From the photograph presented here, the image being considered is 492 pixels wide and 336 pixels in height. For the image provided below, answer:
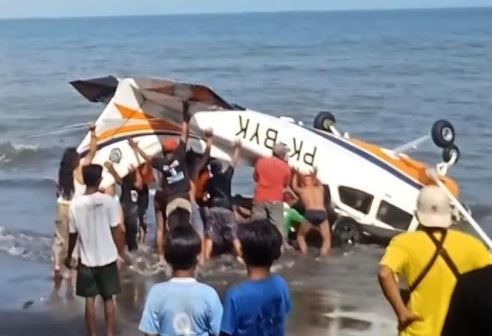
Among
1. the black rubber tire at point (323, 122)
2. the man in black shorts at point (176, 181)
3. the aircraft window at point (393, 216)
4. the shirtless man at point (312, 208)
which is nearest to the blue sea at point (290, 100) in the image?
the shirtless man at point (312, 208)

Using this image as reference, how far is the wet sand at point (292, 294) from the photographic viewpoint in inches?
425

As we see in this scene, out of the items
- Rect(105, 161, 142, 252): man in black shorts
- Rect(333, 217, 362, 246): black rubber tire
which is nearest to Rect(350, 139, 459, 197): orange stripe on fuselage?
Rect(333, 217, 362, 246): black rubber tire

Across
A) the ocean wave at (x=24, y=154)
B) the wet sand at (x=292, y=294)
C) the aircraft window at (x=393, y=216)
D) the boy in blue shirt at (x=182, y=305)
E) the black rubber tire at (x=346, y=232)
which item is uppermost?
the boy in blue shirt at (x=182, y=305)

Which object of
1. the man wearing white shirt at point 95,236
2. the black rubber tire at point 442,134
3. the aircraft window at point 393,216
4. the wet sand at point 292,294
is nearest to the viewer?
the man wearing white shirt at point 95,236

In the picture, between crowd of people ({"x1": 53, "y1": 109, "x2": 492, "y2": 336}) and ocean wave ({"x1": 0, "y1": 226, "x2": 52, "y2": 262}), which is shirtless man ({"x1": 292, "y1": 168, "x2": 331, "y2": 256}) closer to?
crowd of people ({"x1": 53, "y1": 109, "x2": 492, "y2": 336})

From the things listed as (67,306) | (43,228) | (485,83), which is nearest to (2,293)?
(67,306)

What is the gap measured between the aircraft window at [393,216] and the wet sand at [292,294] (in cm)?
41

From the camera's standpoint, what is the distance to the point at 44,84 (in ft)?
169

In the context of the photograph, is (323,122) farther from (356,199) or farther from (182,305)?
(182,305)

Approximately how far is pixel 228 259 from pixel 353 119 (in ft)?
70.2

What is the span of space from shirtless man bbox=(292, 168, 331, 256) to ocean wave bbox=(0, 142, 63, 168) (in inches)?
482

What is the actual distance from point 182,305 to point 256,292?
451 millimetres

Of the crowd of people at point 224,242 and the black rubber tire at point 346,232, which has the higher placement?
the crowd of people at point 224,242

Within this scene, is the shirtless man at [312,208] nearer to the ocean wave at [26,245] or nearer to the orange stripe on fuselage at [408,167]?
the orange stripe on fuselage at [408,167]
